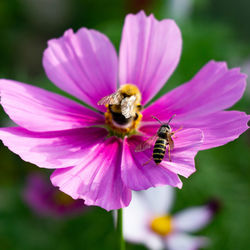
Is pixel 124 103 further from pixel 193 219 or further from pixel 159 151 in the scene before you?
pixel 193 219

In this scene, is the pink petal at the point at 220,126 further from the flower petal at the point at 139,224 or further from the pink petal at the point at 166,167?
the flower petal at the point at 139,224

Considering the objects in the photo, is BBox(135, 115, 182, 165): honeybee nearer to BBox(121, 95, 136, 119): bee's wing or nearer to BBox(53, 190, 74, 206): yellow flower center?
BBox(121, 95, 136, 119): bee's wing

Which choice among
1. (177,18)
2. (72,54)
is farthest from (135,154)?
(177,18)

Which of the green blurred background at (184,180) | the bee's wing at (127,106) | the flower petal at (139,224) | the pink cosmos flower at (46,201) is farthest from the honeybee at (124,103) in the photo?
the pink cosmos flower at (46,201)

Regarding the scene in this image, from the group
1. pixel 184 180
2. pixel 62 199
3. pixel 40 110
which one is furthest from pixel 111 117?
pixel 62 199

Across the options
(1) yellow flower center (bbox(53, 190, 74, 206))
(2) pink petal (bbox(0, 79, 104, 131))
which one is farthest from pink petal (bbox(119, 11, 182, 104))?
A: (1) yellow flower center (bbox(53, 190, 74, 206))

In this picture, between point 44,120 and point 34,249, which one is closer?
→ point 44,120

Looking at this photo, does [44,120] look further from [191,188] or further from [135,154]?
[191,188]
